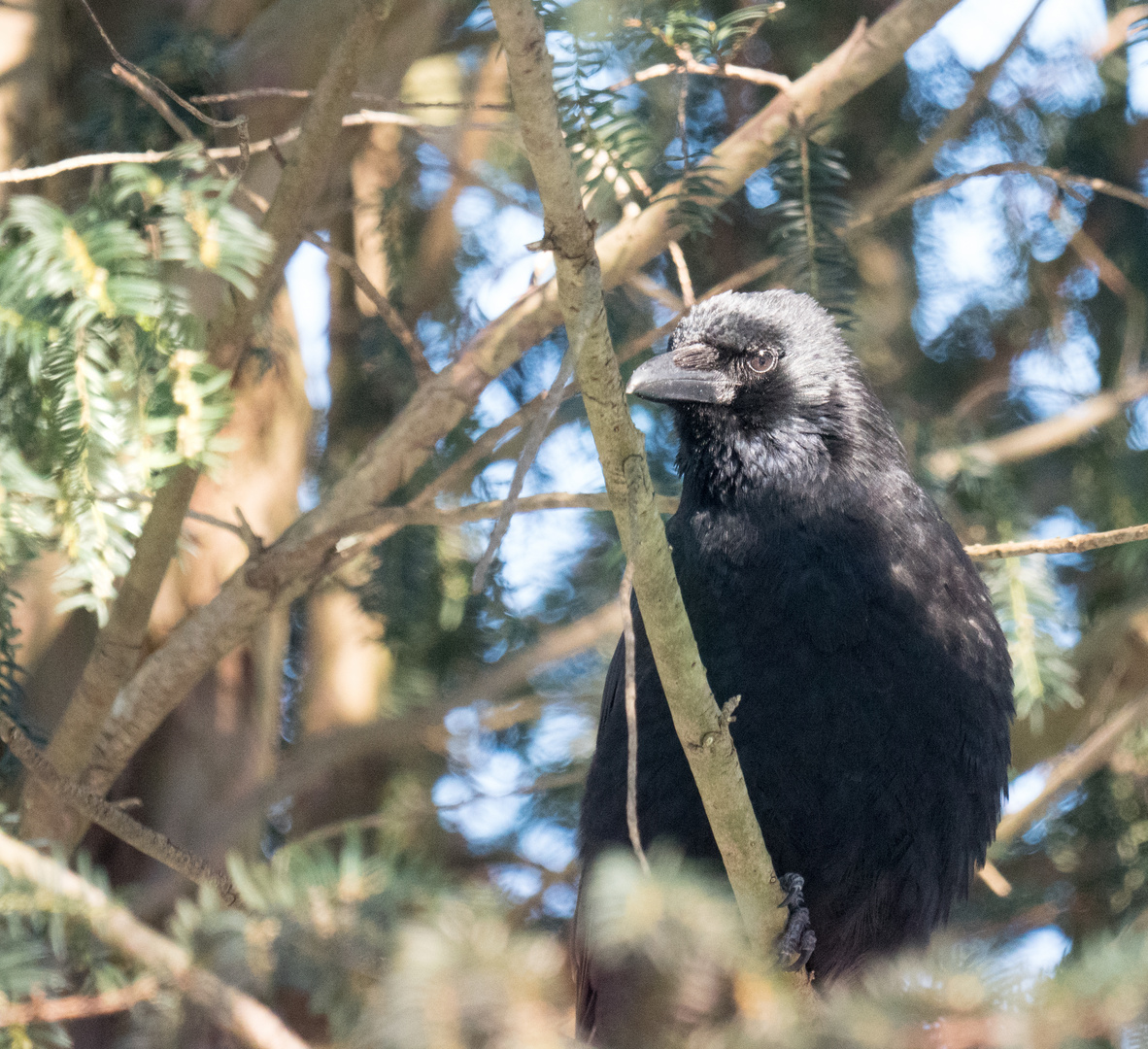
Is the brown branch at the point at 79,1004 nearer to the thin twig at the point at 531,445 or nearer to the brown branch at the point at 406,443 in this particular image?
the thin twig at the point at 531,445

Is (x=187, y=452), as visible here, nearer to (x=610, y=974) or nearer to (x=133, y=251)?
(x=133, y=251)

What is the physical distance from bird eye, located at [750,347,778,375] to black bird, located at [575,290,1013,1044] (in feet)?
0.36

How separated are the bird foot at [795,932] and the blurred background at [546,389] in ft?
3.42

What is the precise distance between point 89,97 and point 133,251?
1.76m

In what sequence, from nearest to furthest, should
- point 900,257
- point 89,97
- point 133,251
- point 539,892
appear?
point 133,251 < point 89,97 < point 539,892 < point 900,257

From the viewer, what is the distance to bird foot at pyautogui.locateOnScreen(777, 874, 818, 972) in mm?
2223

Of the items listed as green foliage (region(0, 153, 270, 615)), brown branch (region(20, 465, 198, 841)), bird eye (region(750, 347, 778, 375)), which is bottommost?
brown branch (region(20, 465, 198, 841))

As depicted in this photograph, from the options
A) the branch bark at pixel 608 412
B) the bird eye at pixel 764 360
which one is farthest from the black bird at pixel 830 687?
the branch bark at pixel 608 412

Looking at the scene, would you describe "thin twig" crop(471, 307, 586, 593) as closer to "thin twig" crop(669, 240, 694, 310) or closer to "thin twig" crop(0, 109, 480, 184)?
"thin twig" crop(0, 109, 480, 184)

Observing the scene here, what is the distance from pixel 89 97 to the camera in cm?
329

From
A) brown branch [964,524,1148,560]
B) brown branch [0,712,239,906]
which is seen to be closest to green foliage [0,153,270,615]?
brown branch [0,712,239,906]

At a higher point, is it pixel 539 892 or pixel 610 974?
pixel 610 974

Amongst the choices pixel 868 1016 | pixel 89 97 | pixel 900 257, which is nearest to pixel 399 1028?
pixel 868 1016

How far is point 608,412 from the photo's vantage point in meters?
1.52
